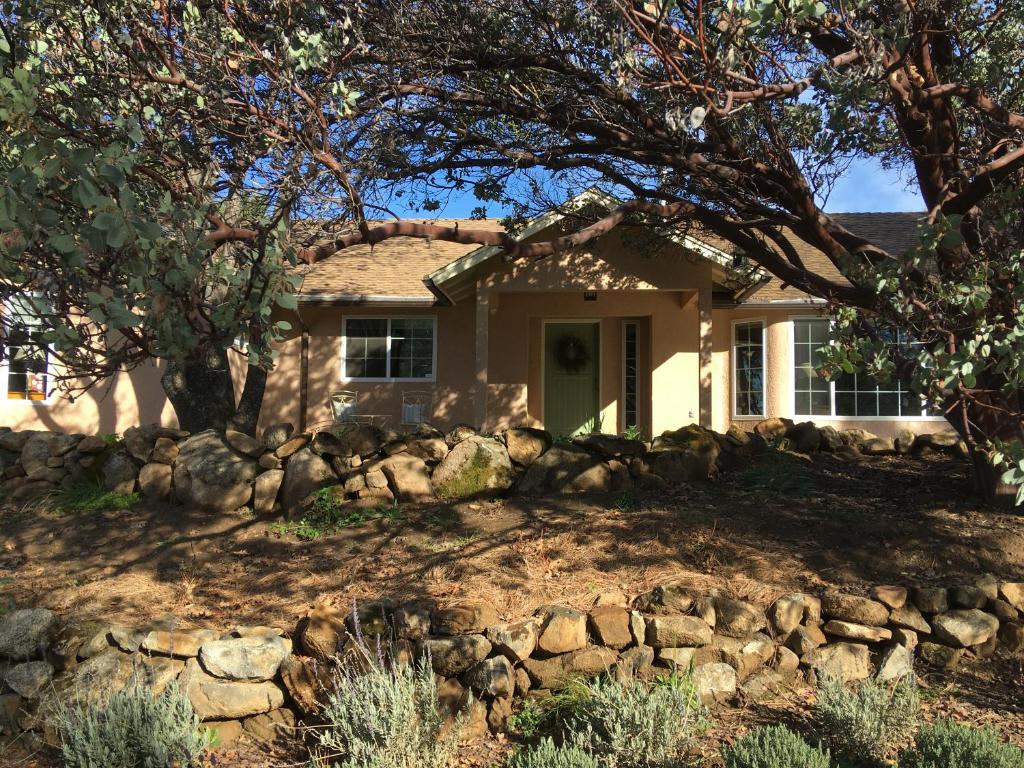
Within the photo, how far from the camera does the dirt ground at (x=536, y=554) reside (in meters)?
5.78

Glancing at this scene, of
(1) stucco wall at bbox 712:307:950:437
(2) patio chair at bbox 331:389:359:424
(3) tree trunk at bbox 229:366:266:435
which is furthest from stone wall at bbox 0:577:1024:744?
(2) patio chair at bbox 331:389:359:424

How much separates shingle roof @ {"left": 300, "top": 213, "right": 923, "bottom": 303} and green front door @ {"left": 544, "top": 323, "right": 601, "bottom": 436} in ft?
7.01

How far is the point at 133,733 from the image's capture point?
4.42 meters

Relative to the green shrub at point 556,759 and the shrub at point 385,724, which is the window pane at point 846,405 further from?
the green shrub at point 556,759

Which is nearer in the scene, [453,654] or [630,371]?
[453,654]

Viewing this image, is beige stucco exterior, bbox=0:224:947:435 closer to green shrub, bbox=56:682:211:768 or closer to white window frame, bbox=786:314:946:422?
white window frame, bbox=786:314:946:422

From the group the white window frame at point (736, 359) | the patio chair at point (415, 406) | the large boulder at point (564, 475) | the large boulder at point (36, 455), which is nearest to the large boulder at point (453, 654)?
→ the large boulder at point (564, 475)

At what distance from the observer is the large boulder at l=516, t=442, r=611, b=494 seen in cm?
794

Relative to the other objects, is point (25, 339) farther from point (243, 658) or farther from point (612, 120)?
point (612, 120)

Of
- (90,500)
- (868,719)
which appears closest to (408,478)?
(90,500)

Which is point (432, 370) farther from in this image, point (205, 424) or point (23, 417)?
point (23, 417)

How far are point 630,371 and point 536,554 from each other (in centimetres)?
723

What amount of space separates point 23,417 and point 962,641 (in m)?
13.0

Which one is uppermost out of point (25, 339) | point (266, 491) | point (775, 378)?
point (775, 378)
